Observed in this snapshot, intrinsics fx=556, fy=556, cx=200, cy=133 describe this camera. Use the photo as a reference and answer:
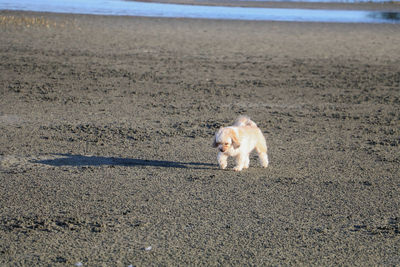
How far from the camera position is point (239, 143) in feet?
21.8

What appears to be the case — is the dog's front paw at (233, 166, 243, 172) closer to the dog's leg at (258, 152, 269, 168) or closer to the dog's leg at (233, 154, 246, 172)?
the dog's leg at (233, 154, 246, 172)

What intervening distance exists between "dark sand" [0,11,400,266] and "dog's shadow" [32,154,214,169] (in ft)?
0.08

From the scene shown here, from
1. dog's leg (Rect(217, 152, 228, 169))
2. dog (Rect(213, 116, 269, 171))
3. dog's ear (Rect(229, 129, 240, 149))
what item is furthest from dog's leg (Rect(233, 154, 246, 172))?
dog's ear (Rect(229, 129, 240, 149))

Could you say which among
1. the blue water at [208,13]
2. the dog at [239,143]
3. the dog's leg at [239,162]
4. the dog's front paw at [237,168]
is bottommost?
the blue water at [208,13]

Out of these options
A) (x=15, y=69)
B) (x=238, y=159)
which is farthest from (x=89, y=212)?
(x=15, y=69)

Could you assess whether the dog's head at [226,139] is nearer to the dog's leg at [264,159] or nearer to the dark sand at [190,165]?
the dark sand at [190,165]

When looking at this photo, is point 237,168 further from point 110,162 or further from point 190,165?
point 110,162

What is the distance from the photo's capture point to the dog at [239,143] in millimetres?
6594

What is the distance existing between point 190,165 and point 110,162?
3.46 ft

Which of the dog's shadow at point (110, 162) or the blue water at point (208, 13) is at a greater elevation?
the dog's shadow at point (110, 162)

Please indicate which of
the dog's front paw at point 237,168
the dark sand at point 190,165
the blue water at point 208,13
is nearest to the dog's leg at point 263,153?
the dark sand at point 190,165

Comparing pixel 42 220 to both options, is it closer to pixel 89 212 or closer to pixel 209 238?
pixel 89 212

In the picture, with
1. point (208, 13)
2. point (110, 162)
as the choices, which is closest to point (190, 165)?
point (110, 162)

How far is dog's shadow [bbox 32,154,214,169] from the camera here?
23.7ft
